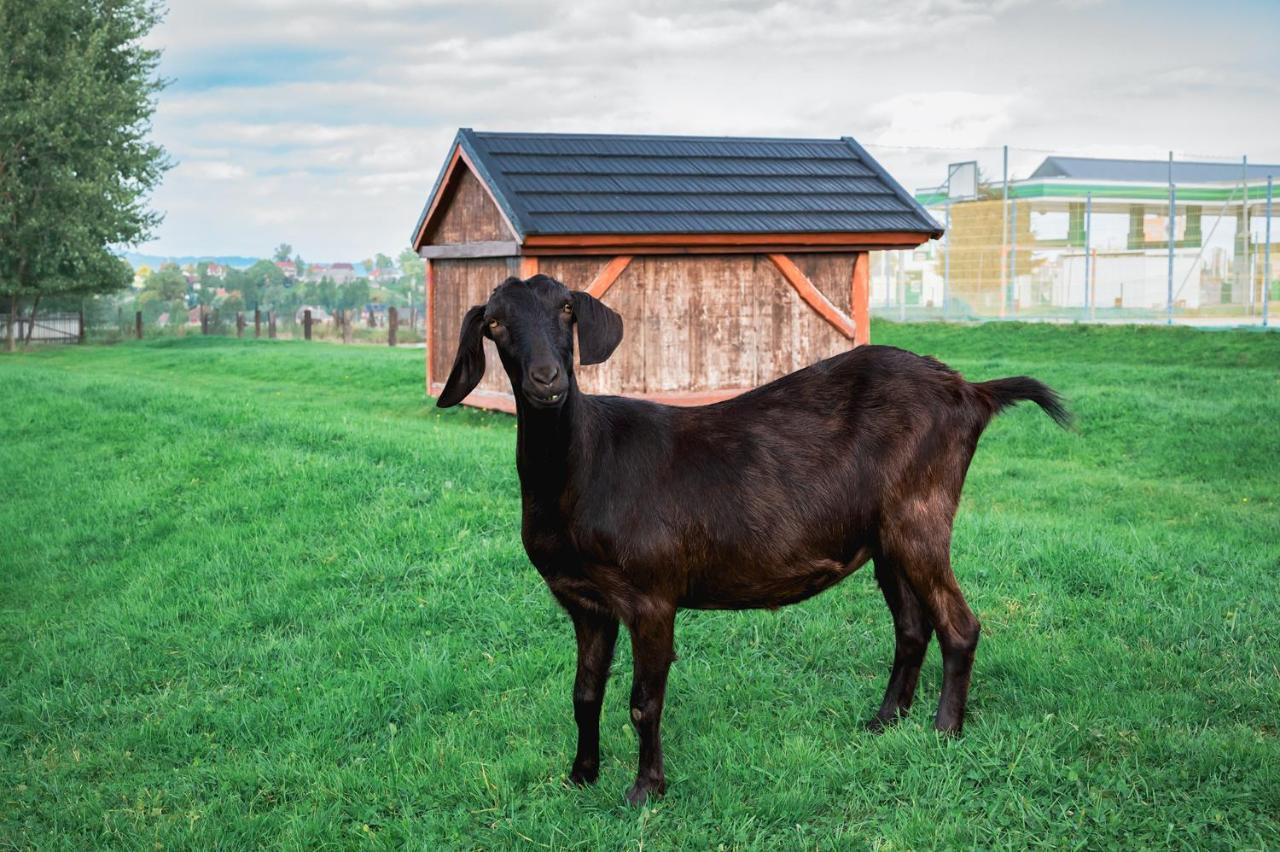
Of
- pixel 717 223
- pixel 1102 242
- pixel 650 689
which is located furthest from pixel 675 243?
pixel 1102 242

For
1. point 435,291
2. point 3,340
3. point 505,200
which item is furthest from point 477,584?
point 3,340

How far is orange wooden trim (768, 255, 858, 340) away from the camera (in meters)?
16.5

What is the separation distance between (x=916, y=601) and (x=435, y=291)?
14235 millimetres

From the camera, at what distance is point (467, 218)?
17.3 m

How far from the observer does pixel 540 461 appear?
458cm

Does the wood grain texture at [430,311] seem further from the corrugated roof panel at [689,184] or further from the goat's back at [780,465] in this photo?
the goat's back at [780,465]

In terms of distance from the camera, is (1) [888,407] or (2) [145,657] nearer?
(1) [888,407]

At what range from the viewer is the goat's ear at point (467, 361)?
4.54 metres

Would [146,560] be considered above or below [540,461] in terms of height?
below

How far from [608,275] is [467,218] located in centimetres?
291

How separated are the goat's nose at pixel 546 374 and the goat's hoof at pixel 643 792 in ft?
5.69

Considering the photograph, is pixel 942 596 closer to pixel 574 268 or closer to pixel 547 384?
pixel 547 384

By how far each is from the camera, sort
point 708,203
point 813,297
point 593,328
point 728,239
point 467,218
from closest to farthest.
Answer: point 593,328, point 728,239, point 708,203, point 813,297, point 467,218

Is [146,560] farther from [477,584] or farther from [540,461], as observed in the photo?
[540,461]
